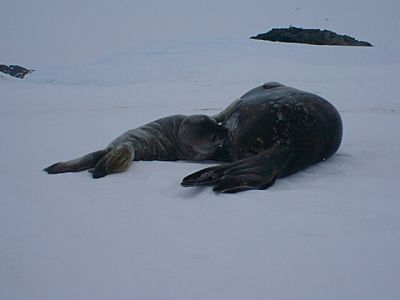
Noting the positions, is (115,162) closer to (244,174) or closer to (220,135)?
(220,135)

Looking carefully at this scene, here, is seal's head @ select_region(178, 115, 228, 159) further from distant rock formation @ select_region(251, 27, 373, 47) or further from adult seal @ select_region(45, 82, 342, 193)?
distant rock formation @ select_region(251, 27, 373, 47)

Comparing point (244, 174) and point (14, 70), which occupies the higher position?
point (244, 174)

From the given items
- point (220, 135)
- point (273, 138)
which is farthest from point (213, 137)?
point (273, 138)

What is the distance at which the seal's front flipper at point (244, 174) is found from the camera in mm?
1824

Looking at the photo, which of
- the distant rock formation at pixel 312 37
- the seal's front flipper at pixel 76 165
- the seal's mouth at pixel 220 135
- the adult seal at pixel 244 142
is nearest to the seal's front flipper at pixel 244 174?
the adult seal at pixel 244 142

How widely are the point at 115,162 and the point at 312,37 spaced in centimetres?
1301

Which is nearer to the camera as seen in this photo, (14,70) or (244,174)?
(244,174)

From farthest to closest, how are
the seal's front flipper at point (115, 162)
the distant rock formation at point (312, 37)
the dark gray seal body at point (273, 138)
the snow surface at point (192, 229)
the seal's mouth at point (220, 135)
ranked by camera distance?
the distant rock formation at point (312, 37) → the seal's mouth at point (220, 135) → the seal's front flipper at point (115, 162) → the dark gray seal body at point (273, 138) → the snow surface at point (192, 229)

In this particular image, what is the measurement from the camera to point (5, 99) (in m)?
5.15

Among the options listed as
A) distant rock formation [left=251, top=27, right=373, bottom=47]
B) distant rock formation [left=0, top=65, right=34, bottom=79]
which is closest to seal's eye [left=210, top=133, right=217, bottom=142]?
distant rock formation [left=0, top=65, right=34, bottom=79]

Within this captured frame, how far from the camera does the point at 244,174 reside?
6.21ft

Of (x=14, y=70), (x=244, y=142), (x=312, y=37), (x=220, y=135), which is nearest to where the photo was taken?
(x=244, y=142)

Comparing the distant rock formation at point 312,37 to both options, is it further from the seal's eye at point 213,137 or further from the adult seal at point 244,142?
the seal's eye at point 213,137

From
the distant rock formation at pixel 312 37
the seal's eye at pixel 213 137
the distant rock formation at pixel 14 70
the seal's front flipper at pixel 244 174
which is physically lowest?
the distant rock formation at pixel 14 70
